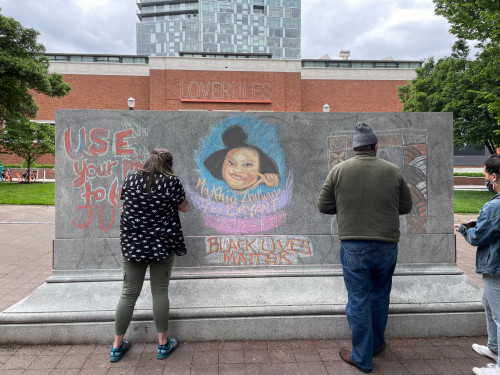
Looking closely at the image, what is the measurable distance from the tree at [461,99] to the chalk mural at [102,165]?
20.5 meters

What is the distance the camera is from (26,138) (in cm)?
2409

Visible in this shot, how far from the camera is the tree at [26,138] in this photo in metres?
23.8

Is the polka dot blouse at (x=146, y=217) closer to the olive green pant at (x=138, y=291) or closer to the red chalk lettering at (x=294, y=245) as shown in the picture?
the olive green pant at (x=138, y=291)

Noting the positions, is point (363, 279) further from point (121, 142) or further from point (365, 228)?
point (121, 142)

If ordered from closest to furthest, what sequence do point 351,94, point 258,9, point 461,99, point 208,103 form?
point 461,99 → point 208,103 → point 351,94 → point 258,9

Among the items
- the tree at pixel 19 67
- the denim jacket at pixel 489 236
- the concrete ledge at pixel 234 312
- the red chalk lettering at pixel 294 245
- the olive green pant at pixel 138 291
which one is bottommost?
the concrete ledge at pixel 234 312

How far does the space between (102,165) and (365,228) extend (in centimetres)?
261

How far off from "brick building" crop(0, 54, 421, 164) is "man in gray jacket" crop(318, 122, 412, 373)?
3289 cm

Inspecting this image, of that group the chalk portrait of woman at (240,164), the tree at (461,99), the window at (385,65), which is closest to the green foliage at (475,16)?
the tree at (461,99)

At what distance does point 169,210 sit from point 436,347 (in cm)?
273

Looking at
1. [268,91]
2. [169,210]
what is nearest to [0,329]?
[169,210]

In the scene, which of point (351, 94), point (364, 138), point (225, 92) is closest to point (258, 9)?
point (351, 94)

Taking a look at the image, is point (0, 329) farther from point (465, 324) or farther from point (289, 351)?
point (465, 324)

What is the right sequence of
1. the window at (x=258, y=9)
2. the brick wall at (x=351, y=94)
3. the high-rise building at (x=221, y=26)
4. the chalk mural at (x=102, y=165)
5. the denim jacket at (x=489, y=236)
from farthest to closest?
the window at (x=258, y=9) → the high-rise building at (x=221, y=26) → the brick wall at (x=351, y=94) → the chalk mural at (x=102, y=165) → the denim jacket at (x=489, y=236)
